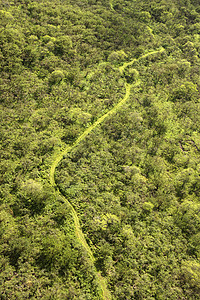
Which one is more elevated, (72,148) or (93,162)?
(72,148)

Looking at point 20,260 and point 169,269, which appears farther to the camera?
point 169,269

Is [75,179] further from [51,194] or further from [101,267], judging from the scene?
[101,267]

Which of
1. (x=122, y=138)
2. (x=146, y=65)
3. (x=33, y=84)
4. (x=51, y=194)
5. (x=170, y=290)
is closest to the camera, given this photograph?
(x=170, y=290)

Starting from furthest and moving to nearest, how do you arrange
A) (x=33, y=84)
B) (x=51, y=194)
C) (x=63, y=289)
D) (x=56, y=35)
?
(x=56, y=35) → (x=33, y=84) → (x=51, y=194) → (x=63, y=289)

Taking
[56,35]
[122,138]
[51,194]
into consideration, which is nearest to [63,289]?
[51,194]

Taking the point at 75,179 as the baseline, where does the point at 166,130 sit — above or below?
above

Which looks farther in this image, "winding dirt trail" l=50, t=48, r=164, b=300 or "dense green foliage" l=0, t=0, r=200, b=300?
"dense green foliage" l=0, t=0, r=200, b=300

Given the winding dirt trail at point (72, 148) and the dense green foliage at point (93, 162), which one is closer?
the winding dirt trail at point (72, 148)

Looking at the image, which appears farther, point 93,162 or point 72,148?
point 72,148
